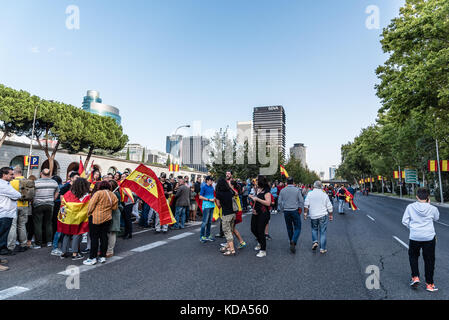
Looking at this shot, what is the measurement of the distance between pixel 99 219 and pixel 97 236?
0.36m

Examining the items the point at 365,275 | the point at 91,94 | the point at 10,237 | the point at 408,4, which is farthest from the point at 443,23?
the point at 91,94

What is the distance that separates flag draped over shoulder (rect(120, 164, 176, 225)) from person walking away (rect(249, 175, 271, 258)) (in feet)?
9.29

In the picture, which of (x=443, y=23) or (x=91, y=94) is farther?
(x=91, y=94)

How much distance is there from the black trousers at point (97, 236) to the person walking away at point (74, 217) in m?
0.61

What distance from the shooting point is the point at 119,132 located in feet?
110

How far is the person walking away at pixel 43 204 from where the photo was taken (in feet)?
23.0

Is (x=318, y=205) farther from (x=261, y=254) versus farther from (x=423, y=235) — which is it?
(x=423, y=235)

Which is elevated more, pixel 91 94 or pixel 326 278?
pixel 91 94

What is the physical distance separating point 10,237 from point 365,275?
25.1 feet

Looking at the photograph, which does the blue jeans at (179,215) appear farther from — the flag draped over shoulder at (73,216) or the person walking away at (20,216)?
the person walking away at (20,216)

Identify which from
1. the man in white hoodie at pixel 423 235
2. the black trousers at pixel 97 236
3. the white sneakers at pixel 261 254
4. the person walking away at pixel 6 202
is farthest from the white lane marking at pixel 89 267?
the man in white hoodie at pixel 423 235

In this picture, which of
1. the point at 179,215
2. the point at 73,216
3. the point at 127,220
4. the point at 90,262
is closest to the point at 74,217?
the point at 73,216

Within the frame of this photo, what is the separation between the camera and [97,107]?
490 ft
